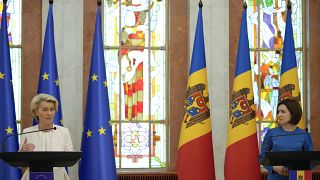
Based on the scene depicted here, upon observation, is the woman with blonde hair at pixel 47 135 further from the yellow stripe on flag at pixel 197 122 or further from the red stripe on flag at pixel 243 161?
the red stripe on flag at pixel 243 161

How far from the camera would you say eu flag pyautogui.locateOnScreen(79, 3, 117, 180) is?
256 inches

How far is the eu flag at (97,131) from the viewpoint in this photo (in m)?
6.50

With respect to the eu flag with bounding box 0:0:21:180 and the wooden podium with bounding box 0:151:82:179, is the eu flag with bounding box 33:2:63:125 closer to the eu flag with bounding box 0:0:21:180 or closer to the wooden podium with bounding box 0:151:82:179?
the eu flag with bounding box 0:0:21:180

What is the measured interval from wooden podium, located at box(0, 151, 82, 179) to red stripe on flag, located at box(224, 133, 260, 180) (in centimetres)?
280

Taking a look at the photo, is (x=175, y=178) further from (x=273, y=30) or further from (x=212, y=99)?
(x=273, y=30)

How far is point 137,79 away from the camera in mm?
7656

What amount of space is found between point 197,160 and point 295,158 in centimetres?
263

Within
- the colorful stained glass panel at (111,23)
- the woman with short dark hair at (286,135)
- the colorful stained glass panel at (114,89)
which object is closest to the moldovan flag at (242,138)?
the colorful stained glass panel at (114,89)

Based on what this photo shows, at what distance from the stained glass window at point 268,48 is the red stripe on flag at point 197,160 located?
1.19m

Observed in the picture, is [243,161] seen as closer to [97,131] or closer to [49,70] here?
[97,131]

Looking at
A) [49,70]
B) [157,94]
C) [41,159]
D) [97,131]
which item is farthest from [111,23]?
[41,159]

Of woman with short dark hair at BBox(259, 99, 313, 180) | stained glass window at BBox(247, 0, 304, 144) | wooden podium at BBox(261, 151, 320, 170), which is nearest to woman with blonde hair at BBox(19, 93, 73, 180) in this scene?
woman with short dark hair at BBox(259, 99, 313, 180)

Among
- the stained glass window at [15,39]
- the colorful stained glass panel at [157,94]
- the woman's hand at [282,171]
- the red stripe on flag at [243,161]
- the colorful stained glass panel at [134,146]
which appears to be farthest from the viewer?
the colorful stained glass panel at [157,94]

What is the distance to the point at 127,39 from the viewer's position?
7.71 m
